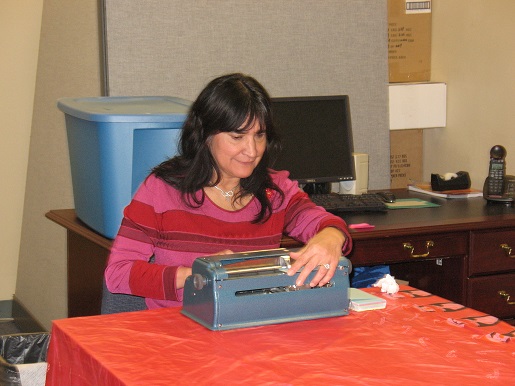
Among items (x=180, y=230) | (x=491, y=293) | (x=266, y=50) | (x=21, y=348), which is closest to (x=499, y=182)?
(x=491, y=293)

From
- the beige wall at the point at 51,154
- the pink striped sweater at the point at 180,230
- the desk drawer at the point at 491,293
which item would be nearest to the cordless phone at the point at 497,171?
the desk drawer at the point at 491,293

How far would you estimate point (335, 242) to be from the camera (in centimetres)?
197

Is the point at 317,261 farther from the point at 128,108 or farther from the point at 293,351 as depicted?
the point at 128,108

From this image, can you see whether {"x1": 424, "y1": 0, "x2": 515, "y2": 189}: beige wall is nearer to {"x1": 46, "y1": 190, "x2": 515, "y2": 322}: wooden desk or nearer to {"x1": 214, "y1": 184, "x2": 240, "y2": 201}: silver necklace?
{"x1": 46, "y1": 190, "x2": 515, "y2": 322}: wooden desk

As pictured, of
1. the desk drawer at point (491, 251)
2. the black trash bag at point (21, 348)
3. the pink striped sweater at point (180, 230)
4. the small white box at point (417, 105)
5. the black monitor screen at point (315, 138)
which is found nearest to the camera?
the pink striped sweater at point (180, 230)

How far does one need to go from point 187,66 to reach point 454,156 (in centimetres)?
139

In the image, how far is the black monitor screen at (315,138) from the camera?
3156 mm

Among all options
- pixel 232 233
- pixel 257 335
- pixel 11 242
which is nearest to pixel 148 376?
pixel 257 335

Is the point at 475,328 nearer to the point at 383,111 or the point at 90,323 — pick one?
the point at 90,323

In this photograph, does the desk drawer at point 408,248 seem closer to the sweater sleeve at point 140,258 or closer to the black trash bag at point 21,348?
the sweater sleeve at point 140,258

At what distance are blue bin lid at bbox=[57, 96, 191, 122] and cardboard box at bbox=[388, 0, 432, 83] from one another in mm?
1274

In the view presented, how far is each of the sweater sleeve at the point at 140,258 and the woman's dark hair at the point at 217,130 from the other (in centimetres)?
8

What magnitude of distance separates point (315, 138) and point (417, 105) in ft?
2.56

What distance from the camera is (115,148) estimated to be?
2598 mm
